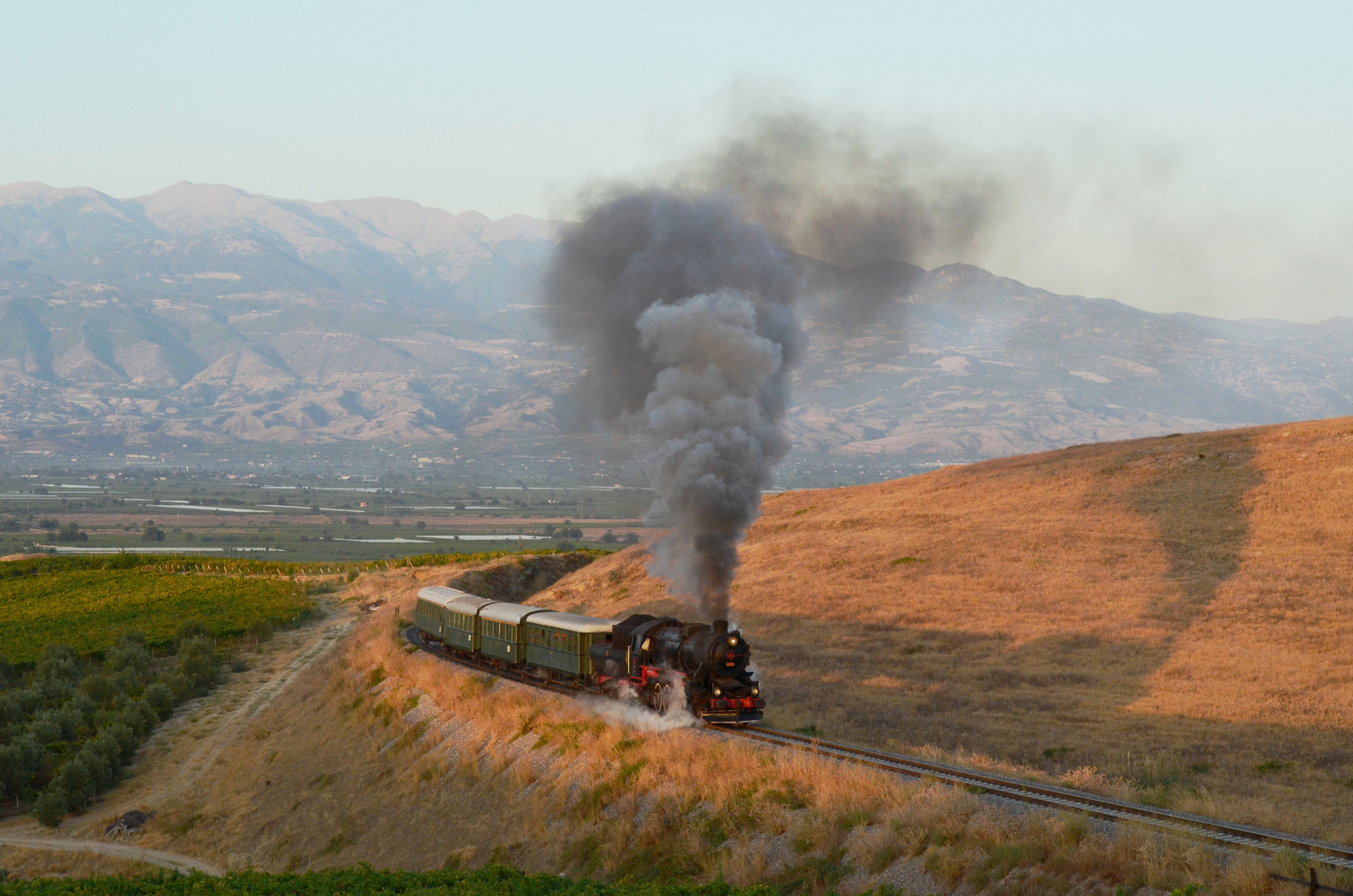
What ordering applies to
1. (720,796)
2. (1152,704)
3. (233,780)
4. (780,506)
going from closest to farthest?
(720,796) → (1152,704) → (233,780) → (780,506)

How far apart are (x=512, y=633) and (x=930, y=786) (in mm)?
19501

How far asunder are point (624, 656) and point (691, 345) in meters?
8.74

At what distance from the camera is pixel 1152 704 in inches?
1203

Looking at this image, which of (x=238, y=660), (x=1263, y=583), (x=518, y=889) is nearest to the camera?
(x=518, y=889)

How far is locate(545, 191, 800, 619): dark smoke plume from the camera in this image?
2925 cm

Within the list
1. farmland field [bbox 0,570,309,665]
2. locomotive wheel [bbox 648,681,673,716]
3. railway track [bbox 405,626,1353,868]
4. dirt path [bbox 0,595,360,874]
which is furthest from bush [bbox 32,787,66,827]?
railway track [bbox 405,626,1353,868]

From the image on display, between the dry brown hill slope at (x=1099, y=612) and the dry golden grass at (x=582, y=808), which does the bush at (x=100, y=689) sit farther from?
the dry brown hill slope at (x=1099, y=612)

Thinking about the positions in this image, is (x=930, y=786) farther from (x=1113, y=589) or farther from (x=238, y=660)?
(x=238, y=660)

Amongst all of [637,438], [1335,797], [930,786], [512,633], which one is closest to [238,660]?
[512,633]

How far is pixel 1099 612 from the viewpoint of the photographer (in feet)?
136

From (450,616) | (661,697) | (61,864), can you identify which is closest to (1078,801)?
(661,697)

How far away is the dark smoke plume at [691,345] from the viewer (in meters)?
29.2

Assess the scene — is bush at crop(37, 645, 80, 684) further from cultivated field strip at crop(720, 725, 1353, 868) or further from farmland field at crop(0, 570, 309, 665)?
cultivated field strip at crop(720, 725, 1353, 868)

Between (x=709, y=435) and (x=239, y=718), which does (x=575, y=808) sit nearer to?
(x=709, y=435)
